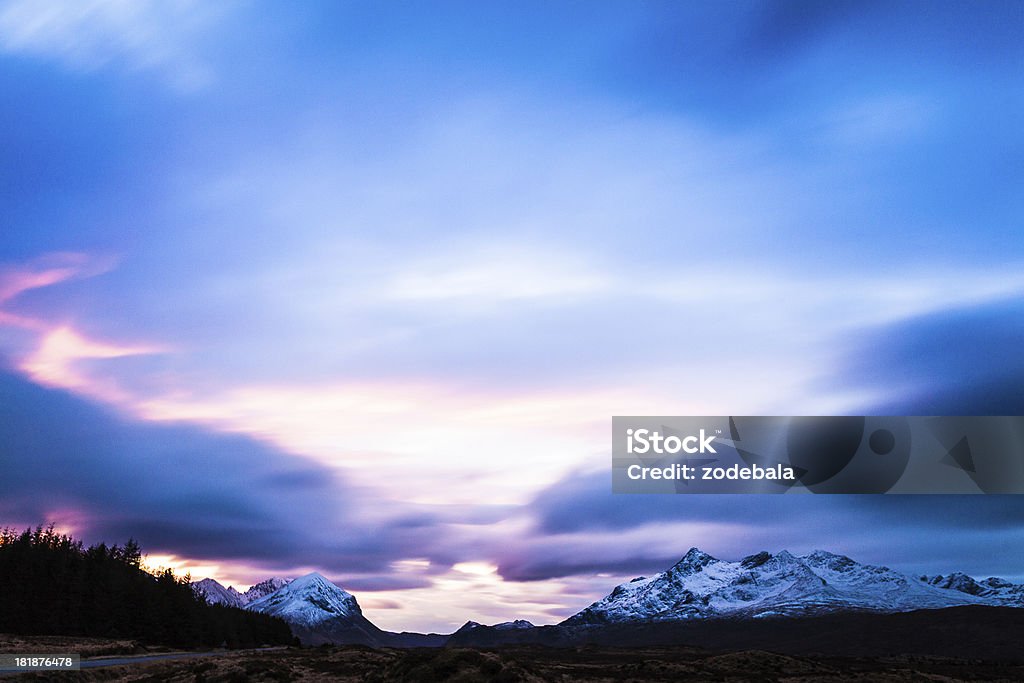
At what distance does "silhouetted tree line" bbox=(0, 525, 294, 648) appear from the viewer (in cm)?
12481

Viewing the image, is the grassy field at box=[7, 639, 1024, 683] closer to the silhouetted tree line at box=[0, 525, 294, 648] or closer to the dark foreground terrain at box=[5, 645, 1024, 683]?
the dark foreground terrain at box=[5, 645, 1024, 683]

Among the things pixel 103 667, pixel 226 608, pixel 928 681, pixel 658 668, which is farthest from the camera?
pixel 226 608

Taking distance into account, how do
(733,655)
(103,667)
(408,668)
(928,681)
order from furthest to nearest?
1. (733,655)
2. (928,681)
3. (103,667)
4. (408,668)

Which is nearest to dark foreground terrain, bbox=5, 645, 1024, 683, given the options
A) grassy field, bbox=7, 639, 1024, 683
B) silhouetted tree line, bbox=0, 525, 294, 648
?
grassy field, bbox=7, 639, 1024, 683

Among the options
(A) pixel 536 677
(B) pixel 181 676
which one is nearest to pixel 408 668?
(A) pixel 536 677

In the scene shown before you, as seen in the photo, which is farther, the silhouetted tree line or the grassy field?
the silhouetted tree line

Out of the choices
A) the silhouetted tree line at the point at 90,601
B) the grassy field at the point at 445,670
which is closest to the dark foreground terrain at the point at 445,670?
the grassy field at the point at 445,670

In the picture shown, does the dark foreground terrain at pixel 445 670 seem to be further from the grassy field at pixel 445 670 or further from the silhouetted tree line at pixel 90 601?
the silhouetted tree line at pixel 90 601

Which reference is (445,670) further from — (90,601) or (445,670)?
(90,601)

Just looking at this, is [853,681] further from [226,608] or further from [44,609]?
[226,608]

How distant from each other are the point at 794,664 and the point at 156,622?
325 ft

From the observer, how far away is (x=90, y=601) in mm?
131750

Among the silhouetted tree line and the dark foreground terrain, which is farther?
the silhouetted tree line

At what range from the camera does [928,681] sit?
94.3 meters
